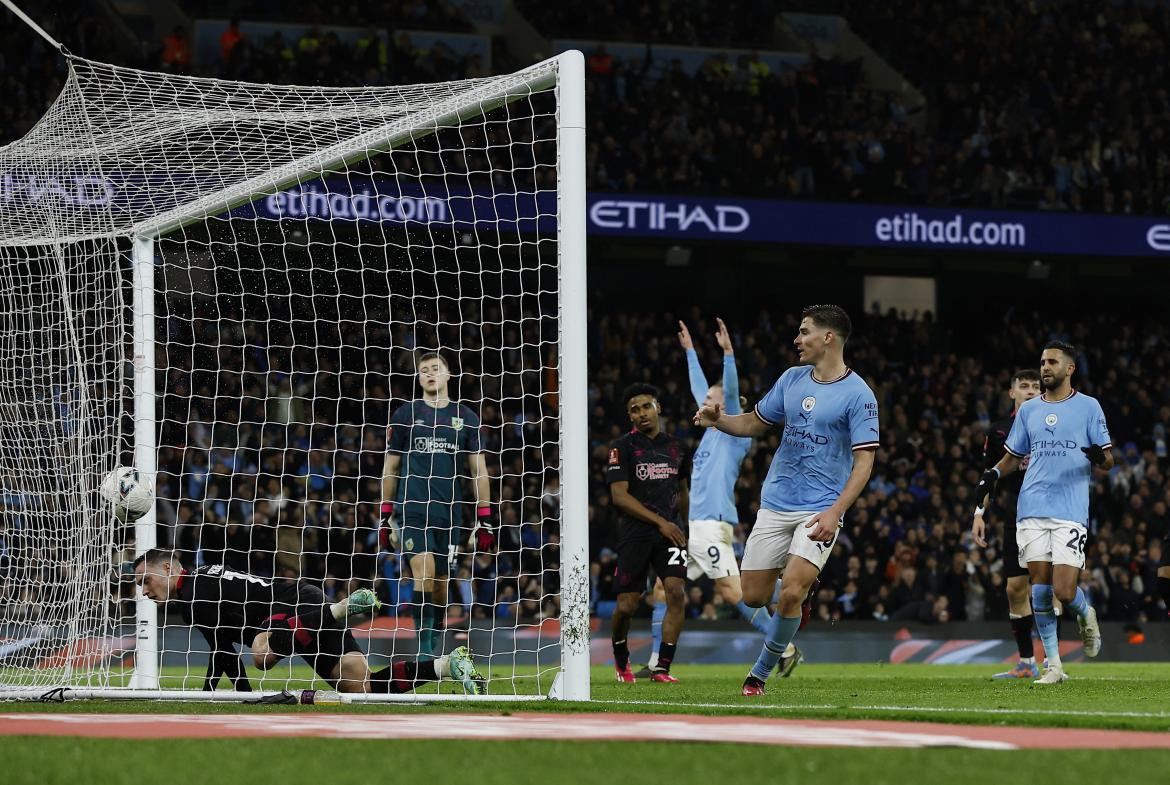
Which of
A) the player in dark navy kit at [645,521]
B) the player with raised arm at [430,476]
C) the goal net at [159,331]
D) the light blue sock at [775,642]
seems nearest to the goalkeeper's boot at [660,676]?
the player in dark navy kit at [645,521]

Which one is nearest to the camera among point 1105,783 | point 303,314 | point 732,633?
point 1105,783

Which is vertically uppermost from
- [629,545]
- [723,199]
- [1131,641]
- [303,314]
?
[723,199]

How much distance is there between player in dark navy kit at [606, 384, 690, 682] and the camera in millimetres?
11062

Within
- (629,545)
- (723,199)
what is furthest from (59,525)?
(723,199)

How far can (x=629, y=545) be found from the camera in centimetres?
1118

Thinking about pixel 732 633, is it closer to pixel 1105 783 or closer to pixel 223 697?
pixel 223 697

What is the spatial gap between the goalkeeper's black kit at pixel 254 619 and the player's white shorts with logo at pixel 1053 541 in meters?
4.68

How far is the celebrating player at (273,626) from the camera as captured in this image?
8914 millimetres

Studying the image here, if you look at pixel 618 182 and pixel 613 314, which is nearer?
pixel 618 182

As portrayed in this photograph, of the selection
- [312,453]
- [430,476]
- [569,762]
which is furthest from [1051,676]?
[312,453]

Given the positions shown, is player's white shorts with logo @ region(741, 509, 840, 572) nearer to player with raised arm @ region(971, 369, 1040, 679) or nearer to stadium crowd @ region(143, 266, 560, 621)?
player with raised arm @ region(971, 369, 1040, 679)

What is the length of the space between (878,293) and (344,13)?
36.7 ft

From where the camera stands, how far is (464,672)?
860cm

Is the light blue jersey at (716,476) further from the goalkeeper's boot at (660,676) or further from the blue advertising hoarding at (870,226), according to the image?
the blue advertising hoarding at (870,226)
